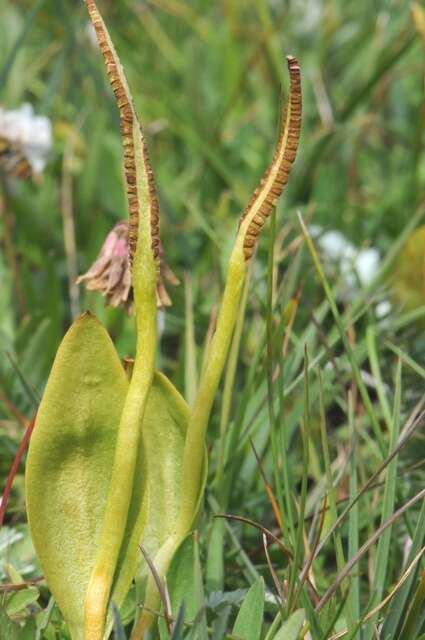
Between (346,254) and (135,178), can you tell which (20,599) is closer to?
(135,178)

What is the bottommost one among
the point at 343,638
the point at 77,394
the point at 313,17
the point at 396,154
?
the point at 343,638

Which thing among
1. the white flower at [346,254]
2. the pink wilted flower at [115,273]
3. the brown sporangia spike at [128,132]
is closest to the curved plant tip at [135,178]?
the brown sporangia spike at [128,132]

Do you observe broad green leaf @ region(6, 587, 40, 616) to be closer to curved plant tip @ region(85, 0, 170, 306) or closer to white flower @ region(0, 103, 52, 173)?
curved plant tip @ region(85, 0, 170, 306)

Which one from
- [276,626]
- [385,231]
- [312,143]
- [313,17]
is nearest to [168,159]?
[312,143]

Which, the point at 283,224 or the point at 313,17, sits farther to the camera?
the point at 313,17

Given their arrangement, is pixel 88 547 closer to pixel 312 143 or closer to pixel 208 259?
pixel 208 259

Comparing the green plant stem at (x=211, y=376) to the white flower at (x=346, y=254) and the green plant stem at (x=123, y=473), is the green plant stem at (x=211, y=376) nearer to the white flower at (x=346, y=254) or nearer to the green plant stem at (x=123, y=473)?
the green plant stem at (x=123, y=473)

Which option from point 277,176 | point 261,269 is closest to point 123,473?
point 277,176
